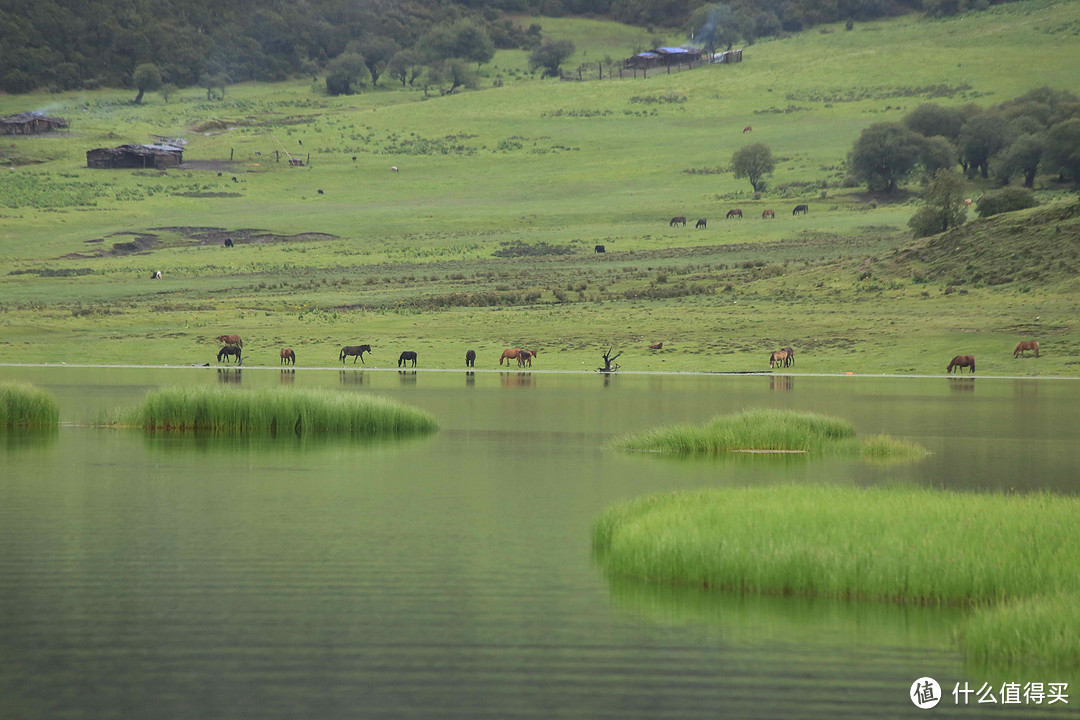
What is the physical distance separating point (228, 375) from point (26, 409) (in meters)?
14.3

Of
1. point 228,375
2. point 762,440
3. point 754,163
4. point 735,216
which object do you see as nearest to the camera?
point 762,440

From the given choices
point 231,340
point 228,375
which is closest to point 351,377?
point 228,375

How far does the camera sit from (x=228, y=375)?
145ft

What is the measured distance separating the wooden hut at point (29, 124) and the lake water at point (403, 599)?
123702mm

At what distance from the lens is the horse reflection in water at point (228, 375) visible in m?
41.2

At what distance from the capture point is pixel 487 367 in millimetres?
50625

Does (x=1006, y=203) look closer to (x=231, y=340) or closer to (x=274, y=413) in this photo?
(x=231, y=340)

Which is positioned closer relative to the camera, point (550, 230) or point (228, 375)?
point (228, 375)

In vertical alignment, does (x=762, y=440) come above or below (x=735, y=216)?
below

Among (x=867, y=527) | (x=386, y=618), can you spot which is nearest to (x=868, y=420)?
(x=867, y=527)

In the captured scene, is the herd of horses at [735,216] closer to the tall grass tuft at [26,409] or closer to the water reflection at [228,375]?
→ the water reflection at [228,375]

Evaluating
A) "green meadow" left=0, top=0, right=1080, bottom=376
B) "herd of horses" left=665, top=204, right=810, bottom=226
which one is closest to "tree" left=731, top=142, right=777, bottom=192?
"green meadow" left=0, top=0, right=1080, bottom=376

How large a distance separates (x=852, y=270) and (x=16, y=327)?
132ft

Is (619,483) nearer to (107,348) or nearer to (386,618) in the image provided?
(386,618)
